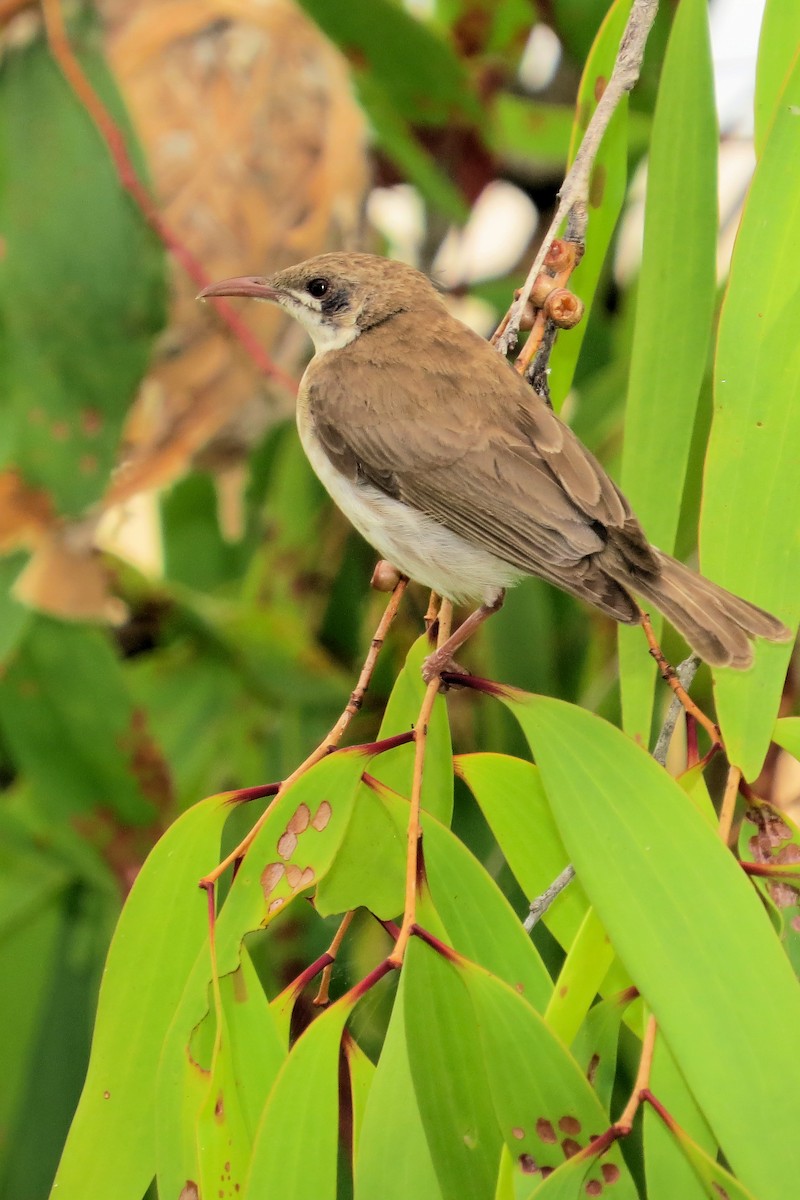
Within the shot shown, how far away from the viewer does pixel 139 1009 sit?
159 cm

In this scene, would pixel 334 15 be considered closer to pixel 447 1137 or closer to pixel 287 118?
pixel 287 118

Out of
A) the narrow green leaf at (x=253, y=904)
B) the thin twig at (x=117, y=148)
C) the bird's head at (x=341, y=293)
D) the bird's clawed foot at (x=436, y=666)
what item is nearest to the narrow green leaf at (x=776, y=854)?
the bird's clawed foot at (x=436, y=666)

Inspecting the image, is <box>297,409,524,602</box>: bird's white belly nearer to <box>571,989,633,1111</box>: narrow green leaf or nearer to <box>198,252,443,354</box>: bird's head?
<box>198,252,443,354</box>: bird's head

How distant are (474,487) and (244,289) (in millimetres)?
706

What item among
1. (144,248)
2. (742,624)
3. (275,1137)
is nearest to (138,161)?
(144,248)

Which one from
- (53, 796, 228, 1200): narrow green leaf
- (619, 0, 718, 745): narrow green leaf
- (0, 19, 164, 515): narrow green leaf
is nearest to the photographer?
(53, 796, 228, 1200): narrow green leaf

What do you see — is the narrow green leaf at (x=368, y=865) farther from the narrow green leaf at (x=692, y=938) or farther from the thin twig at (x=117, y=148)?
the thin twig at (x=117, y=148)

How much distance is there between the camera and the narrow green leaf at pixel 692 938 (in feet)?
4.45

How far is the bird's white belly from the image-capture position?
2037mm

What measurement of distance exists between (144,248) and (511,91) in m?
1.11

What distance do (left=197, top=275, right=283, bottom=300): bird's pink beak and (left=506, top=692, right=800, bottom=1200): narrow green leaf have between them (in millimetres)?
1194

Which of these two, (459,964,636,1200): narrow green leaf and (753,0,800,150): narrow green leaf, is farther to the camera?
(753,0,800,150): narrow green leaf

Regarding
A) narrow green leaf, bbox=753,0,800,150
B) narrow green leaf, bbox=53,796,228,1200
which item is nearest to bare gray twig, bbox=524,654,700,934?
narrow green leaf, bbox=53,796,228,1200

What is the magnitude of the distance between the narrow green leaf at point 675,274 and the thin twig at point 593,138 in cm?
6
